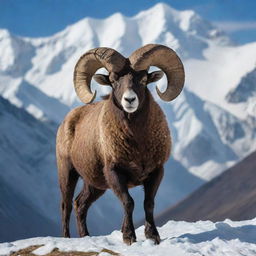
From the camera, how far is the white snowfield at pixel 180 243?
55.2 feet

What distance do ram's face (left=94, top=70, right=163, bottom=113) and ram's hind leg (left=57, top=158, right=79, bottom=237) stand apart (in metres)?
4.44

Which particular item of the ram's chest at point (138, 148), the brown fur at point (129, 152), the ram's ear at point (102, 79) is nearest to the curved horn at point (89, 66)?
the ram's ear at point (102, 79)

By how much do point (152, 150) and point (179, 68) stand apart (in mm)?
2836

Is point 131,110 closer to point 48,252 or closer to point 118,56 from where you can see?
point 118,56

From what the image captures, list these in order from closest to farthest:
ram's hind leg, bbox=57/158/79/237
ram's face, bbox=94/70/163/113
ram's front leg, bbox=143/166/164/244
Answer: ram's face, bbox=94/70/163/113, ram's front leg, bbox=143/166/164/244, ram's hind leg, bbox=57/158/79/237

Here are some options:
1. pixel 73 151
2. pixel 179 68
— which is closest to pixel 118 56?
pixel 179 68

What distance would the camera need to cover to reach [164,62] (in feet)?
65.3

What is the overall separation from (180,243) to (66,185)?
21.1 feet

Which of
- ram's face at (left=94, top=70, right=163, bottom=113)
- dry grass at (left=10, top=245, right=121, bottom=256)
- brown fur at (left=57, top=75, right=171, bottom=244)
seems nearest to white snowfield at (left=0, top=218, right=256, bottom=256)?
dry grass at (left=10, top=245, right=121, bottom=256)

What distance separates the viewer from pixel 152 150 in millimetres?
18547

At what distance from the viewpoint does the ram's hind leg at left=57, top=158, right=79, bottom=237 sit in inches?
886

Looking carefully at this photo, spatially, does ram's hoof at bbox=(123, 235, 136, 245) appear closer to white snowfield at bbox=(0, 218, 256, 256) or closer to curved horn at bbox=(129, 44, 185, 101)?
white snowfield at bbox=(0, 218, 256, 256)

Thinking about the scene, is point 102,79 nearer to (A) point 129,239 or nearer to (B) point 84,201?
(A) point 129,239

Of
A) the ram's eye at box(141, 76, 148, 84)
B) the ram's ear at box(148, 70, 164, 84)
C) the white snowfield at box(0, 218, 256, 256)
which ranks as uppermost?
the ram's ear at box(148, 70, 164, 84)
